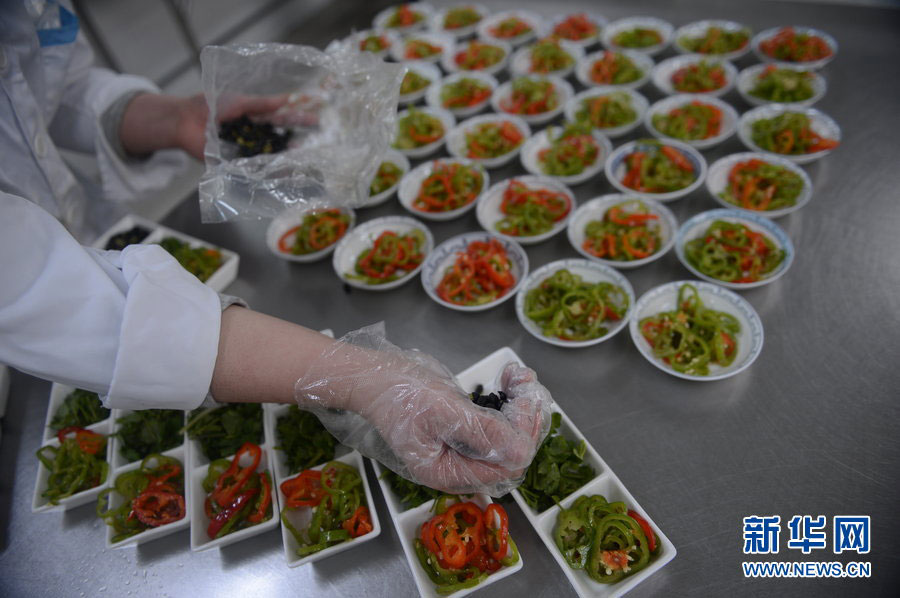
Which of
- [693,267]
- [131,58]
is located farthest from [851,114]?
[131,58]

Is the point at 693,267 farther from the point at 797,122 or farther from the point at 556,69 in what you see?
the point at 556,69

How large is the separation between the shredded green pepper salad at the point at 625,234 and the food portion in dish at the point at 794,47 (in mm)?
1381

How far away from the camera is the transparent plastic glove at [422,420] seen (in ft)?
3.95

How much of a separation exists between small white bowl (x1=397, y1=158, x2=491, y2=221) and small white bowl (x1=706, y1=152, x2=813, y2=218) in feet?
3.14

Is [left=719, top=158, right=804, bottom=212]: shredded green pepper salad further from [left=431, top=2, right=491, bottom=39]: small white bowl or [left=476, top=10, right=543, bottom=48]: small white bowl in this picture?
[left=431, top=2, right=491, bottom=39]: small white bowl

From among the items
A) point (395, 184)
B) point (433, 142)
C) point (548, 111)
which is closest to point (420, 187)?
point (395, 184)

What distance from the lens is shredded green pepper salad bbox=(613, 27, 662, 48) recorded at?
9.78 ft

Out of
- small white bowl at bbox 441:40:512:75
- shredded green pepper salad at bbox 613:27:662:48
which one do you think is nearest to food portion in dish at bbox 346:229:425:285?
small white bowl at bbox 441:40:512:75

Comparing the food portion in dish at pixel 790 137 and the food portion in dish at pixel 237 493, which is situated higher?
the food portion in dish at pixel 790 137

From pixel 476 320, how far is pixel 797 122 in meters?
1.67

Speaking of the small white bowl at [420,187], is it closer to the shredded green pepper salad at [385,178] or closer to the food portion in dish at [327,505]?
the shredded green pepper salad at [385,178]

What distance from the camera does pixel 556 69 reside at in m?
2.97

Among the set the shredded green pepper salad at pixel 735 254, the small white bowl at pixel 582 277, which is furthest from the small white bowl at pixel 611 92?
the small white bowl at pixel 582 277

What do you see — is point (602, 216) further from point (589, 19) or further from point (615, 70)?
point (589, 19)
